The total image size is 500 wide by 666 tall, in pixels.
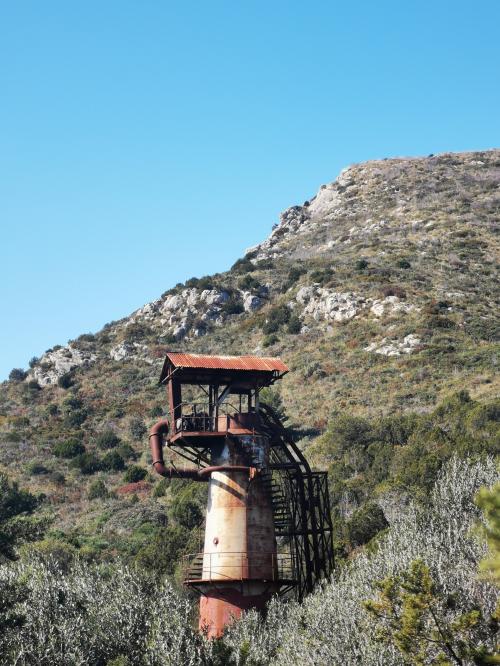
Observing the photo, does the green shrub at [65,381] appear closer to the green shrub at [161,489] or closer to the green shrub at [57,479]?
the green shrub at [57,479]

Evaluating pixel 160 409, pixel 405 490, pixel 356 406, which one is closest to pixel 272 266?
pixel 160 409

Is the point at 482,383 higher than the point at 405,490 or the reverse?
higher

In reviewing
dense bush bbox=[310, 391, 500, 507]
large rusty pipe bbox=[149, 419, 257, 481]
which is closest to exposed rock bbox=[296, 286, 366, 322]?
dense bush bbox=[310, 391, 500, 507]

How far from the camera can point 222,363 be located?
3666cm

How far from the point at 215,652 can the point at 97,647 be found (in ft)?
14.1

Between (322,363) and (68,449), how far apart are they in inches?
997

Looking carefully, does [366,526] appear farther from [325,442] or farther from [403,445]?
[325,442]

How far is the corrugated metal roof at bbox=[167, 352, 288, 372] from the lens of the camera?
118 feet

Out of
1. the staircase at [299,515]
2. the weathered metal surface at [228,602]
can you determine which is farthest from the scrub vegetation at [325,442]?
the staircase at [299,515]

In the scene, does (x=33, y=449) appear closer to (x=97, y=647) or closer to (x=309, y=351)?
(x=309, y=351)

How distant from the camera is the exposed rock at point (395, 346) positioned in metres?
77.6

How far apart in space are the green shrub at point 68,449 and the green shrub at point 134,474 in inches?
324

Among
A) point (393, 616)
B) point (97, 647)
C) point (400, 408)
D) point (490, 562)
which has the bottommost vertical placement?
point (97, 647)

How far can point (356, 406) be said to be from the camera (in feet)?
230
